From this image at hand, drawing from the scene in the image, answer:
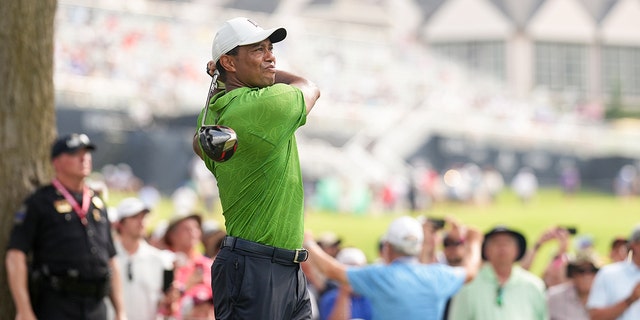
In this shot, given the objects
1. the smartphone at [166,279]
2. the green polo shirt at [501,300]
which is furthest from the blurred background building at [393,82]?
the green polo shirt at [501,300]

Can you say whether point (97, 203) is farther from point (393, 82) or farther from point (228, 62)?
point (393, 82)

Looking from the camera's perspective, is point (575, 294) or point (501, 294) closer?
point (501, 294)

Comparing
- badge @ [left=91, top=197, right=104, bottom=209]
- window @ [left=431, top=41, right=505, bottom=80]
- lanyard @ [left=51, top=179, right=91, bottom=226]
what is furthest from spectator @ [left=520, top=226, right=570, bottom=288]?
window @ [left=431, top=41, right=505, bottom=80]

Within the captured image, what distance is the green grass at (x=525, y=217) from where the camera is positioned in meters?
32.2

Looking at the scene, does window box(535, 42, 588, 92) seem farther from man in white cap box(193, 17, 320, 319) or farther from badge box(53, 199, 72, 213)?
man in white cap box(193, 17, 320, 319)

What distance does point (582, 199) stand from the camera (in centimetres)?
4544

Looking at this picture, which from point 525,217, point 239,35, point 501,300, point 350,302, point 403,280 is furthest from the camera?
point 525,217

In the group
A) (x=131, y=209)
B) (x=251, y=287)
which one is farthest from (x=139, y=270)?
(x=251, y=287)

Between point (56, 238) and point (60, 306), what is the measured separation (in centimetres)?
37

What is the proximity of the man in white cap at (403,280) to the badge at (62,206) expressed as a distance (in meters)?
1.41

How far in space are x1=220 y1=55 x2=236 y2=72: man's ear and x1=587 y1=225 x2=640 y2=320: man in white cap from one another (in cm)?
348

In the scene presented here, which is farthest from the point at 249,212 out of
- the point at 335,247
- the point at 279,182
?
the point at 335,247

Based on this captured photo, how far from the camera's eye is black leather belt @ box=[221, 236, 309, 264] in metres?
4.83

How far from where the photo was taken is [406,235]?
7137mm
